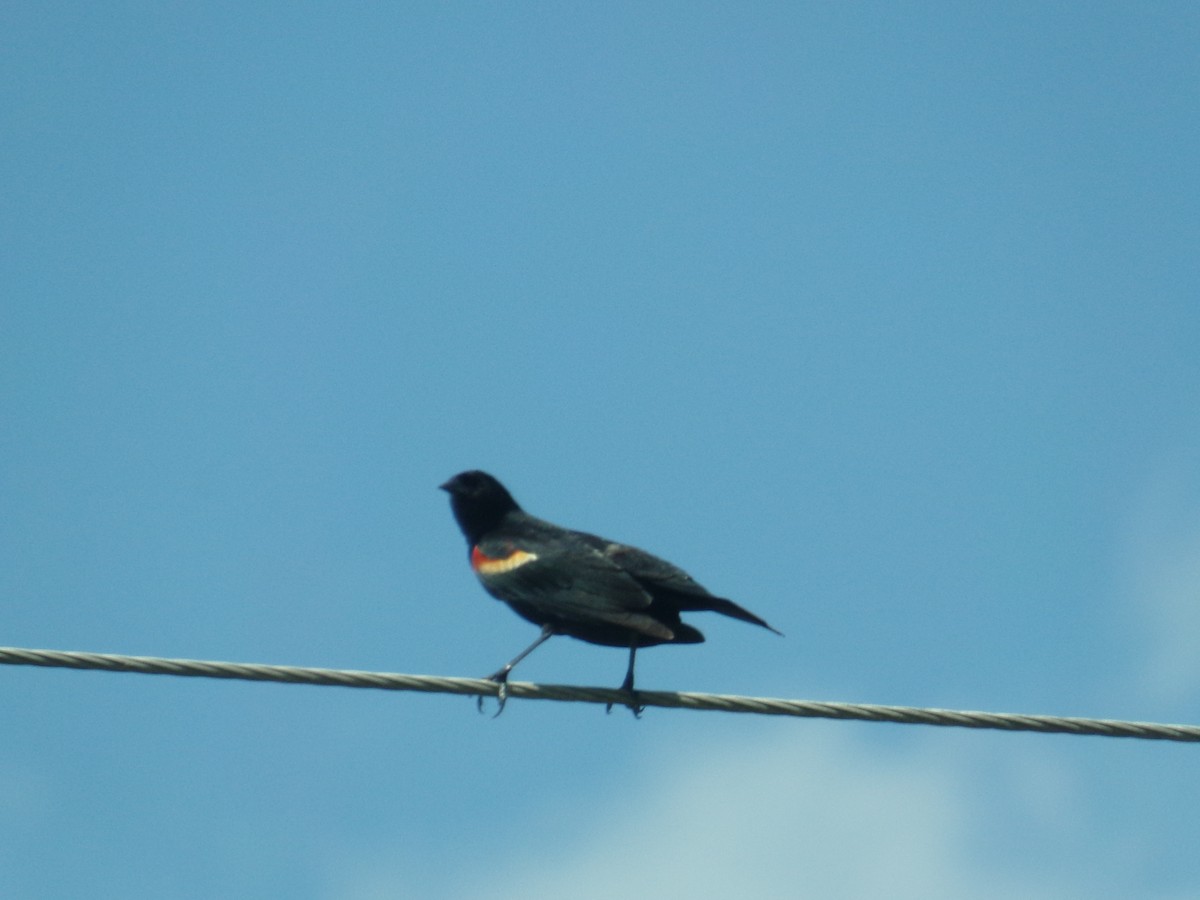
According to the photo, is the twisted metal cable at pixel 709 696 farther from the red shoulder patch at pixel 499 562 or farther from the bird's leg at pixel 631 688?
the red shoulder patch at pixel 499 562

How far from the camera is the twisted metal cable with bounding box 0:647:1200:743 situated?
570 centimetres

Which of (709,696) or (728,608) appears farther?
(728,608)

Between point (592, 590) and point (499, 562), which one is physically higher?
point (499, 562)

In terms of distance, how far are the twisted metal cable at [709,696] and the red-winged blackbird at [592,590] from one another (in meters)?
1.46

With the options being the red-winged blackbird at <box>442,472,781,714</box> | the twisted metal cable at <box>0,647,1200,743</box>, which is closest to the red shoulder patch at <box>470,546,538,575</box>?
the red-winged blackbird at <box>442,472,781,714</box>

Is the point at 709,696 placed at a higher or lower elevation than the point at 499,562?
lower

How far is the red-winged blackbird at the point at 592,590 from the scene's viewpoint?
8.08m

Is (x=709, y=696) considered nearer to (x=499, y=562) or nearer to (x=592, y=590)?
(x=592, y=590)

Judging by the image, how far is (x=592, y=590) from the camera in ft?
27.2

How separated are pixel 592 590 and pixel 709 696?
6.63 ft

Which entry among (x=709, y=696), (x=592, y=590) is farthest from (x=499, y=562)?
(x=709, y=696)

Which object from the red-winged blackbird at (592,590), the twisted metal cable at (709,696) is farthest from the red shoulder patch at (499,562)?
the twisted metal cable at (709,696)

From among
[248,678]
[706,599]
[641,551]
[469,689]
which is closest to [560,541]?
[641,551]

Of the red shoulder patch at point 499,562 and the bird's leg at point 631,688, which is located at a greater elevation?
the red shoulder patch at point 499,562
